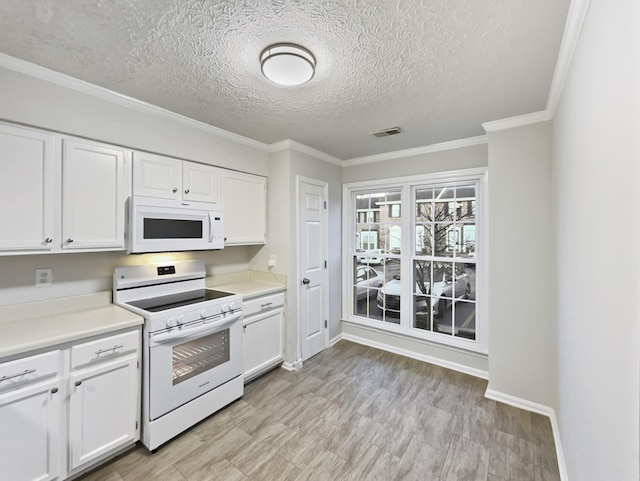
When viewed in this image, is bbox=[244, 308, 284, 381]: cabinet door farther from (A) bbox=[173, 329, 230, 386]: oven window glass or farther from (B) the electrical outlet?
(B) the electrical outlet

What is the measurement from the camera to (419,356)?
3.43 metres

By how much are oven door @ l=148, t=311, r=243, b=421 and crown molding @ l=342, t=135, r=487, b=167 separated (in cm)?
252

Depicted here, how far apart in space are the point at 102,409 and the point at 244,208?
1996 millimetres

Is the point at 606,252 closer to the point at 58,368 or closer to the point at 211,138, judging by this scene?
the point at 58,368

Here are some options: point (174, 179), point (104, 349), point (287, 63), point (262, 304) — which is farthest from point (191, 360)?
point (287, 63)

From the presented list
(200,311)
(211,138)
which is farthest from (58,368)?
(211,138)

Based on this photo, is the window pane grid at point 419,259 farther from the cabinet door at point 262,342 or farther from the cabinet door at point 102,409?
the cabinet door at point 102,409

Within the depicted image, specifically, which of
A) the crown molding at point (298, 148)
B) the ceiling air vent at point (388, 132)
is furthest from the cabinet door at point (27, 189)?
Result: the ceiling air vent at point (388, 132)

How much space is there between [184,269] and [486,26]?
2.90m

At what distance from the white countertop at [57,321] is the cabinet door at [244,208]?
1138 millimetres

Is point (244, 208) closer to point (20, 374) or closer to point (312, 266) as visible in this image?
point (312, 266)

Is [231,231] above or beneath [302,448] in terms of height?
above

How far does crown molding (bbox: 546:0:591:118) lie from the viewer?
1.24 m

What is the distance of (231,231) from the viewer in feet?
9.61
